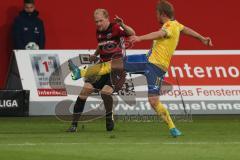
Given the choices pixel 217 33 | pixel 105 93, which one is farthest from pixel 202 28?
pixel 105 93

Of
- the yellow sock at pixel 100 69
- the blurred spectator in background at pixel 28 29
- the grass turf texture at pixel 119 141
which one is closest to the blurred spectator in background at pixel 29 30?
the blurred spectator in background at pixel 28 29

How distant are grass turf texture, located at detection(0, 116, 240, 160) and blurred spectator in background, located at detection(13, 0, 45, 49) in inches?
125

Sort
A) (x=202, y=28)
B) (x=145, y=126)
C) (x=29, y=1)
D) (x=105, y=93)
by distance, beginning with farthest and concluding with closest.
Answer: (x=202, y=28) < (x=29, y=1) < (x=145, y=126) < (x=105, y=93)

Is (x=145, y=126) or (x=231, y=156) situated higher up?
(x=231, y=156)

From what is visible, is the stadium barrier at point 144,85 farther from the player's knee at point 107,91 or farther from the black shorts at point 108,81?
the player's knee at point 107,91

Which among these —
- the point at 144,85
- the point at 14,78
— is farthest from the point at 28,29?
the point at 144,85

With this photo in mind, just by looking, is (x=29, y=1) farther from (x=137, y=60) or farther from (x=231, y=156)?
(x=231, y=156)

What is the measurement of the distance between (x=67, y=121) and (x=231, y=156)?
6982 millimetres

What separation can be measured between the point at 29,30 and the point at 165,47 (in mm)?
7349

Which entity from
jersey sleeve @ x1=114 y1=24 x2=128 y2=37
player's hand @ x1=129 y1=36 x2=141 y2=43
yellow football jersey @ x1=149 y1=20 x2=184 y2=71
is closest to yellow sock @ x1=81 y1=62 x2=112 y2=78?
jersey sleeve @ x1=114 y1=24 x2=128 y2=37

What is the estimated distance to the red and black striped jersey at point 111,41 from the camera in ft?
50.2

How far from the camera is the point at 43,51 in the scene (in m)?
18.7

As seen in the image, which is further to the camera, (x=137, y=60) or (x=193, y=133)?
(x=137, y=60)

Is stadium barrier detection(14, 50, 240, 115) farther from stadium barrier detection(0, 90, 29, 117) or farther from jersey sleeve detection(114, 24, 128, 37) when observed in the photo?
jersey sleeve detection(114, 24, 128, 37)
